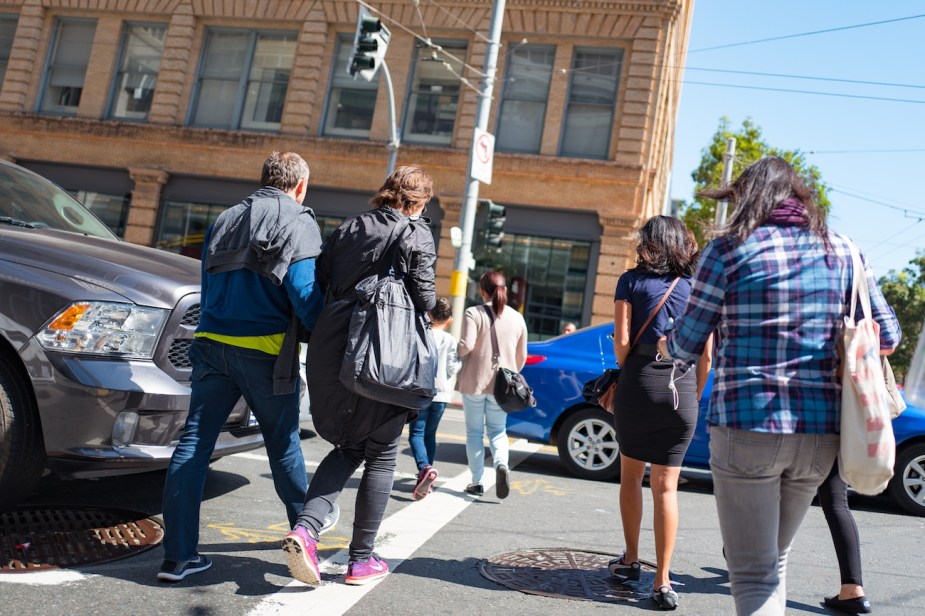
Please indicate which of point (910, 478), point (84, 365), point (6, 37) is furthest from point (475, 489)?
point (6, 37)

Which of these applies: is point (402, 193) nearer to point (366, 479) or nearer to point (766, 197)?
point (366, 479)

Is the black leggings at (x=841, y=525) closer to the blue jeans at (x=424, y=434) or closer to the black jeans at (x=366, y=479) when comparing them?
the black jeans at (x=366, y=479)

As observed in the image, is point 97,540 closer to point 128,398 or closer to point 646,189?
point 128,398

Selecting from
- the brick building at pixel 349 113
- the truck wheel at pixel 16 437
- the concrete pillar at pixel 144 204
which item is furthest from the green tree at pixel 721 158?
the truck wheel at pixel 16 437

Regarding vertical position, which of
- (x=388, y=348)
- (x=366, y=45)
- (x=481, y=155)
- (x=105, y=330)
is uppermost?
(x=366, y=45)

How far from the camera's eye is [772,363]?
8.87 feet

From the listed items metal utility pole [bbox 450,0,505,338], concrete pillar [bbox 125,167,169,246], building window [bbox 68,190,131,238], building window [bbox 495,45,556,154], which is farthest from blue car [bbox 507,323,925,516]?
building window [bbox 68,190,131,238]

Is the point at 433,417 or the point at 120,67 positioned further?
the point at 120,67

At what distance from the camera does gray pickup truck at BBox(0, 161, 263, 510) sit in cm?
402

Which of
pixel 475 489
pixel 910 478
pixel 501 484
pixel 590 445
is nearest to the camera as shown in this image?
pixel 501 484

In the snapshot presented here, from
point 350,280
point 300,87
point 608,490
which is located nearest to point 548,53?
point 300,87

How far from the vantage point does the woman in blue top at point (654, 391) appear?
13.3ft

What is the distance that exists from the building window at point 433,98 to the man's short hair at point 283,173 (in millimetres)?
16677

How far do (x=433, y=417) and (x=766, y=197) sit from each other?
4.22 metres
